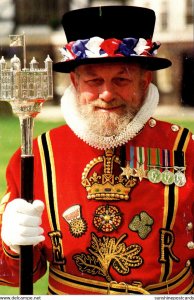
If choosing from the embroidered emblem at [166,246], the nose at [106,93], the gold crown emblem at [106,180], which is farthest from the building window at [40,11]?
the embroidered emblem at [166,246]

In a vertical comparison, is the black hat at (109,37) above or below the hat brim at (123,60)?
above

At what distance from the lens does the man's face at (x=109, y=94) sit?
254 cm

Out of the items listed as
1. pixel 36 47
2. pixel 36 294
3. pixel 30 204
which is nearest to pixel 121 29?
pixel 36 47

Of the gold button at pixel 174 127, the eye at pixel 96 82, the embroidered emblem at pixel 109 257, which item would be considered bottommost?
the embroidered emblem at pixel 109 257

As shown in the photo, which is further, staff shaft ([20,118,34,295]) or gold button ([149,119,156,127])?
gold button ([149,119,156,127])

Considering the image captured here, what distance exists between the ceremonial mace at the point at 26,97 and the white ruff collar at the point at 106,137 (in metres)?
0.10

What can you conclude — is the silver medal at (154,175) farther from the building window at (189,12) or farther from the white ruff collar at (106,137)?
the building window at (189,12)

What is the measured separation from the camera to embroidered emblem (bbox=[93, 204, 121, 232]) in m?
2.59

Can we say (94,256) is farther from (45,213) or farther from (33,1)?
(33,1)

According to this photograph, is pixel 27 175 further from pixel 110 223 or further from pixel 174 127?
pixel 174 127

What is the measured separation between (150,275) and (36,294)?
0.89 feet

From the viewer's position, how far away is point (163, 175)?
2627mm

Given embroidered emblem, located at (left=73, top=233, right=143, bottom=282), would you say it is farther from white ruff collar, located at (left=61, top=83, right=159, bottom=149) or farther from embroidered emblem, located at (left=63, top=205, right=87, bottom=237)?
white ruff collar, located at (left=61, top=83, right=159, bottom=149)

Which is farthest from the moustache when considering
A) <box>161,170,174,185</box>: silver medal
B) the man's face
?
<box>161,170,174,185</box>: silver medal
